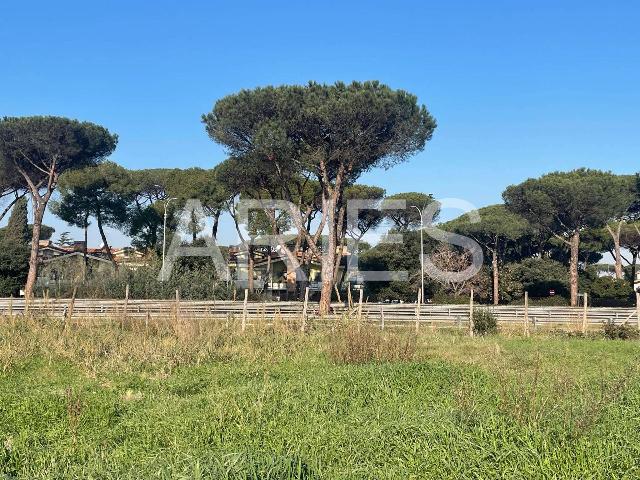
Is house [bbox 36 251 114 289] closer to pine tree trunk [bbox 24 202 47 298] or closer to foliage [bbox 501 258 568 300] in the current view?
pine tree trunk [bbox 24 202 47 298]

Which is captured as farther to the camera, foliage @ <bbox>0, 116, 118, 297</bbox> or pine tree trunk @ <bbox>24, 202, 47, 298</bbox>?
pine tree trunk @ <bbox>24, 202, 47, 298</bbox>

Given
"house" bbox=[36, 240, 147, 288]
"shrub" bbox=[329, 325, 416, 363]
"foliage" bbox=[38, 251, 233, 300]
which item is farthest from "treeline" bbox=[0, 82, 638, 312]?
"shrub" bbox=[329, 325, 416, 363]

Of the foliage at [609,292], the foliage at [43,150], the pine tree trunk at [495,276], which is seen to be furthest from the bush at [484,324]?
the foliage at [609,292]

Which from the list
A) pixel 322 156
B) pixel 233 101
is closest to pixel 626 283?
pixel 322 156

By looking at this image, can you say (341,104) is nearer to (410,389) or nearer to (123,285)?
(123,285)

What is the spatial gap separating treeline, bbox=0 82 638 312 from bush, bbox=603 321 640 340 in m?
10.3

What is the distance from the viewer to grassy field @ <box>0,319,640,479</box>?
13.9ft

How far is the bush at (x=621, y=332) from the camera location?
1514cm

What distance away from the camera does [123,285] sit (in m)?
29.6

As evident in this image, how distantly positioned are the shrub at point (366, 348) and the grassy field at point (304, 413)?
0.07ft

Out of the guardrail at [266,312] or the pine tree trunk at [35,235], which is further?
the pine tree trunk at [35,235]

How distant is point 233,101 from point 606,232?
2934 centimetres

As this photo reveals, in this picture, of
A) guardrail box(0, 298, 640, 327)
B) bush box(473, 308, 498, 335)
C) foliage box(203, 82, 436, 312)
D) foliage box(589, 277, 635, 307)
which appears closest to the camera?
guardrail box(0, 298, 640, 327)

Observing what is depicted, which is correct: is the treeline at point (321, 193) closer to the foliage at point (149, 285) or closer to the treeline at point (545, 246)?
the treeline at point (545, 246)
